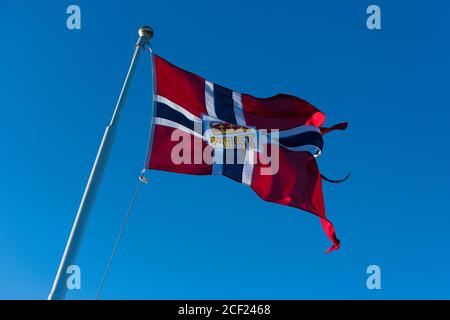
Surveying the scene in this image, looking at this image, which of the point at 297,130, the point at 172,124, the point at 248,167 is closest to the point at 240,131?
the point at 248,167

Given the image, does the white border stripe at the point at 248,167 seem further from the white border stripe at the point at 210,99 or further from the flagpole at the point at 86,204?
the flagpole at the point at 86,204

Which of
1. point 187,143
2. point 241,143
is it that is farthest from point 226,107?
point 187,143

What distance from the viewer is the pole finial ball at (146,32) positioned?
34.4 ft

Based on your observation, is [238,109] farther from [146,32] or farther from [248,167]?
[146,32]

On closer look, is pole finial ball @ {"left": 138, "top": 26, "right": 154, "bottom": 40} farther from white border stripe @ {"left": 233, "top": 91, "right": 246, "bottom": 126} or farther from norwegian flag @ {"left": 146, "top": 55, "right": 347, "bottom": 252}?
white border stripe @ {"left": 233, "top": 91, "right": 246, "bottom": 126}

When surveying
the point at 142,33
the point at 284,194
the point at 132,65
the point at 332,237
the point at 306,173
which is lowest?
the point at 332,237

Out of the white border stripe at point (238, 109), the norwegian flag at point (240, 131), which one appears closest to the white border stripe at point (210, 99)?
the norwegian flag at point (240, 131)

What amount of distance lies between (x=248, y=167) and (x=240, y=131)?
1069 millimetres

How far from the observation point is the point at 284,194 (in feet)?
37.8

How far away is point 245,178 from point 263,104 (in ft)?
8.72

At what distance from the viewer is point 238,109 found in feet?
41.3

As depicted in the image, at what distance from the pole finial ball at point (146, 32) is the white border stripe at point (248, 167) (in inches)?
151
